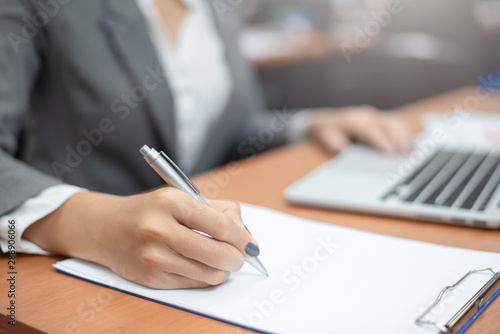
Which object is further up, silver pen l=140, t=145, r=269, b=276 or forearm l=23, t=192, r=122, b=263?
silver pen l=140, t=145, r=269, b=276

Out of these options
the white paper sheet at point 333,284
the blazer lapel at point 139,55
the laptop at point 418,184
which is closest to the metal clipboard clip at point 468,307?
the white paper sheet at point 333,284

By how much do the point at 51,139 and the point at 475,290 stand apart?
0.68 metres

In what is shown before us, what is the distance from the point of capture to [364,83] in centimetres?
321

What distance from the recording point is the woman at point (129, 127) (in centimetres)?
48

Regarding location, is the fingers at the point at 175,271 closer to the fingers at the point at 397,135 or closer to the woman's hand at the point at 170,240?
the woman's hand at the point at 170,240

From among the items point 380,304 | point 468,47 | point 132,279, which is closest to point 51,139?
point 132,279

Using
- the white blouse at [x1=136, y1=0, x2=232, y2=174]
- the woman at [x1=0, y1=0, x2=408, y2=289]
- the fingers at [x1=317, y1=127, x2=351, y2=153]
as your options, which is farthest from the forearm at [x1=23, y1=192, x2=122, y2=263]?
the fingers at [x1=317, y1=127, x2=351, y2=153]

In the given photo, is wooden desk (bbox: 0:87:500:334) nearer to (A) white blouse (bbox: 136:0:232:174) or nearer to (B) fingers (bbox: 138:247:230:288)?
(B) fingers (bbox: 138:247:230:288)

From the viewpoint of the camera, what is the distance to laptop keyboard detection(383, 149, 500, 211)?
65 centimetres

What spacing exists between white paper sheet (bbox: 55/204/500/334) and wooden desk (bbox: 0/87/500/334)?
1 cm

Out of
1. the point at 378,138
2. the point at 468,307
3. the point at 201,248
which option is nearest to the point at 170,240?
the point at 201,248

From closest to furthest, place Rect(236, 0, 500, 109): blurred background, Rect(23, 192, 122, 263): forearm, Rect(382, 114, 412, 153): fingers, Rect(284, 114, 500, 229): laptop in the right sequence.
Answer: Rect(23, 192, 122, 263): forearm < Rect(284, 114, 500, 229): laptop < Rect(382, 114, 412, 153): fingers < Rect(236, 0, 500, 109): blurred background

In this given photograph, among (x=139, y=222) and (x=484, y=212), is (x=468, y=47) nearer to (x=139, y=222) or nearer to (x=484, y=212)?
(x=484, y=212)

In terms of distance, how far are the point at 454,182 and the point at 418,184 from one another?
46 millimetres
